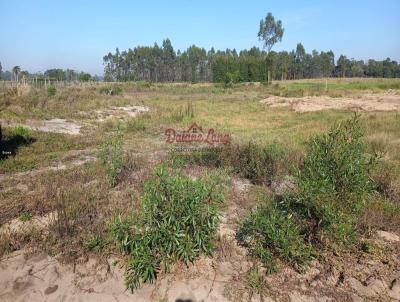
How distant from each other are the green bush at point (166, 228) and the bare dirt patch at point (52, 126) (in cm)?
820

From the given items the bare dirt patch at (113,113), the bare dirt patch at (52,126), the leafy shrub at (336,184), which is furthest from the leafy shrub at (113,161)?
the bare dirt patch at (113,113)

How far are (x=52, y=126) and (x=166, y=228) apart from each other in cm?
954

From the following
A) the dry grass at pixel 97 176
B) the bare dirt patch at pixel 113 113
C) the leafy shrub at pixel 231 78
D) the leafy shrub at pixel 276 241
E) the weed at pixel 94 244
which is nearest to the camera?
the leafy shrub at pixel 276 241

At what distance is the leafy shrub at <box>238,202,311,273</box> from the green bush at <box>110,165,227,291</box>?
51 cm

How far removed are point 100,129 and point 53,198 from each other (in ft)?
22.7

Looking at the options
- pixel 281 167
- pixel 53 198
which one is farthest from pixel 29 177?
pixel 281 167

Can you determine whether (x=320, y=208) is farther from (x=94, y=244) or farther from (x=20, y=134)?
(x=20, y=134)

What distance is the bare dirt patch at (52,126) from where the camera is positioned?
10828 millimetres

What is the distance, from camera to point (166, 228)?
3256mm

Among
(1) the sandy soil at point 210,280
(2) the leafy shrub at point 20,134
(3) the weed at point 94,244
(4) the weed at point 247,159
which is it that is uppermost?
(2) the leafy shrub at point 20,134

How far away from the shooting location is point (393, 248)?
384 centimetres

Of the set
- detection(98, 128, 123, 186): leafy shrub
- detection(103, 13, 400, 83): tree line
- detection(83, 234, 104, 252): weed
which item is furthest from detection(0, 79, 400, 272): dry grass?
detection(103, 13, 400, 83): tree line

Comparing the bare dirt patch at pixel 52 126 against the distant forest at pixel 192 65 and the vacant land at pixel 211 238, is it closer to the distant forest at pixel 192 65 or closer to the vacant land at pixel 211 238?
the vacant land at pixel 211 238

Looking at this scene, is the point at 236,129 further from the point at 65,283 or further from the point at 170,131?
the point at 65,283
